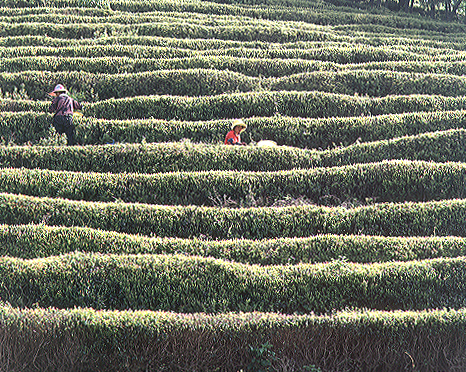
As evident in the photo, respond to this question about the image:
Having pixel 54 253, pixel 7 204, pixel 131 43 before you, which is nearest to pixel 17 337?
pixel 54 253

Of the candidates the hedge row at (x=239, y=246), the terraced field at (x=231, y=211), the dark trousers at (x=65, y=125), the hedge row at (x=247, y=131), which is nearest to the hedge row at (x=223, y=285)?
the terraced field at (x=231, y=211)

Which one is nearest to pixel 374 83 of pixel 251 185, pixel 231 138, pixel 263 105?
pixel 263 105

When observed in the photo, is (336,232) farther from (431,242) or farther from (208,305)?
(208,305)

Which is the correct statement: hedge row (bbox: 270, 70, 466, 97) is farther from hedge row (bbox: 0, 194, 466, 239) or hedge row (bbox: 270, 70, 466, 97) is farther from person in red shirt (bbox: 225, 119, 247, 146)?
hedge row (bbox: 0, 194, 466, 239)

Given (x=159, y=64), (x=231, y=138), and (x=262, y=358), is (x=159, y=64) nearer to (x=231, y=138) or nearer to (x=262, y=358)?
(x=231, y=138)

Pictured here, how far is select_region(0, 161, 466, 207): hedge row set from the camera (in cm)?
1297

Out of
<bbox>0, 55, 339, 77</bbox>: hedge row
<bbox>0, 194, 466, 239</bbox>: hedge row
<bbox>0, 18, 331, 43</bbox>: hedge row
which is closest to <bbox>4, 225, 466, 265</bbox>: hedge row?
<bbox>0, 194, 466, 239</bbox>: hedge row

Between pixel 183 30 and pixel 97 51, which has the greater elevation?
pixel 183 30

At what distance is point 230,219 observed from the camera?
11625mm

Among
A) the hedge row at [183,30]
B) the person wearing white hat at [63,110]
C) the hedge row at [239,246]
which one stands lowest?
the hedge row at [239,246]

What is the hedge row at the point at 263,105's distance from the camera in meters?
18.5

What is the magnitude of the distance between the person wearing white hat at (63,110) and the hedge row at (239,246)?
5917 mm

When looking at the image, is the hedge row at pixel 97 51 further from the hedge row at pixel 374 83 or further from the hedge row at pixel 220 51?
the hedge row at pixel 374 83

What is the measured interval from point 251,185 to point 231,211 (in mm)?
1659
